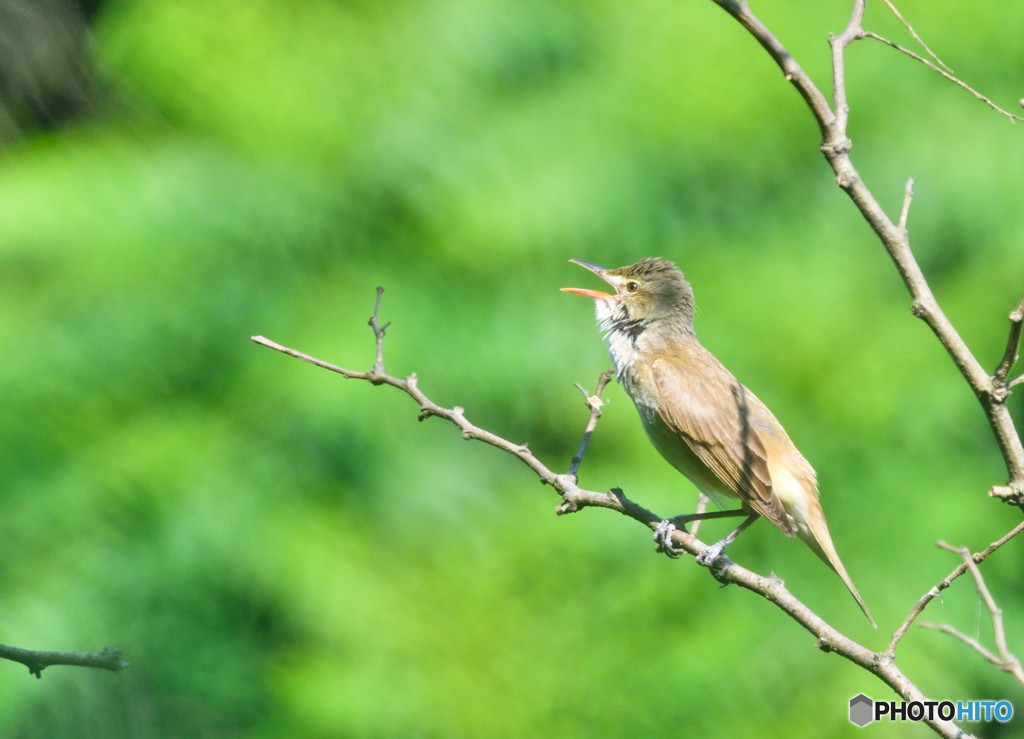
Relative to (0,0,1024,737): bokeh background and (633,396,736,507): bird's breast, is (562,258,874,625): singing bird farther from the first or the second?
(0,0,1024,737): bokeh background

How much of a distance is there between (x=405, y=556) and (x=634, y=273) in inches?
84.3

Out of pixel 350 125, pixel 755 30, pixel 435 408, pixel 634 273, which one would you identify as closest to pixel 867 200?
pixel 755 30

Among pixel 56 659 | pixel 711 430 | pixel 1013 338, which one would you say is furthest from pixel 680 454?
pixel 56 659

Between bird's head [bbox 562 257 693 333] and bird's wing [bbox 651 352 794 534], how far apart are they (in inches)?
14.6

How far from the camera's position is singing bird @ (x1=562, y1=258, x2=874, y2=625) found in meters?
3.17

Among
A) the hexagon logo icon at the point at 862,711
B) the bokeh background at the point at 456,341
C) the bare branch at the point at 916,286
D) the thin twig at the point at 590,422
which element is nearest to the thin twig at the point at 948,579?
the bare branch at the point at 916,286

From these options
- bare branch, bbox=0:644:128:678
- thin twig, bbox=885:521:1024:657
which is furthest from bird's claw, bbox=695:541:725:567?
bare branch, bbox=0:644:128:678

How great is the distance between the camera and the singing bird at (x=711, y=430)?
317 cm

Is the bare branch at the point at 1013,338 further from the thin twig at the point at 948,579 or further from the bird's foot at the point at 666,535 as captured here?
the bird's foot at the point at 666,535

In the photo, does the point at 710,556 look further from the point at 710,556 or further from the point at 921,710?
the point at 921,710

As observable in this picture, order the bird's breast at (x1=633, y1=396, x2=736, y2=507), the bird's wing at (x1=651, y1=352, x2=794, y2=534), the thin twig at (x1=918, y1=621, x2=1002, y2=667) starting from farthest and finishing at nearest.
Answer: the bird's breast at (x1=633, y1=396, x2=736, y2=507), the bird's wing at (x1=651, y1=352, x2=794, y2=534), the thin twig at (x1=918, y1=621, x2=1002, y2=667)

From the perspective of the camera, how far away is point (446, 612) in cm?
514

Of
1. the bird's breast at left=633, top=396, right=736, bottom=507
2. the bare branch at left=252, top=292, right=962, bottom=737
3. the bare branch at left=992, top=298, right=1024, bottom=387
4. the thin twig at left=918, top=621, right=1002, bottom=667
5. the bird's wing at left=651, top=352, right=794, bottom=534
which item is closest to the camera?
the bare branch at left=992, top=298, right=1024, bottom=387

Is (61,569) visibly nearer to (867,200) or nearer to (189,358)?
(189,358)
